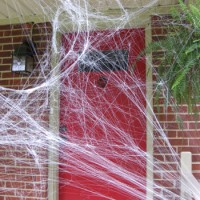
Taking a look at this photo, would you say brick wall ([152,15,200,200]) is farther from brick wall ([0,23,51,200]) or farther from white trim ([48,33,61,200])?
brick wall ([0,23,51,200])

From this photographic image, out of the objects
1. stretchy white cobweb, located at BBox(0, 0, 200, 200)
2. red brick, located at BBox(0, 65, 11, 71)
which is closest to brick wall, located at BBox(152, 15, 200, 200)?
stretchy white cobweb, located at BBox(0, 0, 200, 200)

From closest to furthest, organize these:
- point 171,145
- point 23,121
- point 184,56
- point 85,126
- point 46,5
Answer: point 184,56
point 46,5
point 171,145
point 23,121
point 85,126

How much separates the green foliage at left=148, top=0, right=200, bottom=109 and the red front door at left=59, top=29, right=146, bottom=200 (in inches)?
43.7

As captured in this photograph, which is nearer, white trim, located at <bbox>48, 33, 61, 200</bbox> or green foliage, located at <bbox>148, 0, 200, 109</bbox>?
green foliage, located at <bbox>148, 0, 200, 109</bbox>

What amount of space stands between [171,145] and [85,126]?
0.93 m

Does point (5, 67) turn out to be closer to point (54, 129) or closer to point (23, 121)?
point (23, 121)

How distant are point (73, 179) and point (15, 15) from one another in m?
1.89

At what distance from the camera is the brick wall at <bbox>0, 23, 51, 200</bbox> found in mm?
3598

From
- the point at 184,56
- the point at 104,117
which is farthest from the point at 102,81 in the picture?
the point at 184,56

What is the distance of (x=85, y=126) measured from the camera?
371cm

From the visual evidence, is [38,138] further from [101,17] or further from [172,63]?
[172,63]

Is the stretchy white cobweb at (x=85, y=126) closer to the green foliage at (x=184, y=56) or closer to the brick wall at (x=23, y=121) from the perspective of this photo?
the brick wall at (x=23, y=121)

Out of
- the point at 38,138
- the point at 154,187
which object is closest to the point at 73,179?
the point at 38,138

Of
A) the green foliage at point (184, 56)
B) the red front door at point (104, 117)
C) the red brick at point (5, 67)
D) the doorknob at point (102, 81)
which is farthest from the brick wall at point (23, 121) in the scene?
the green foliage at point (184, 56)
